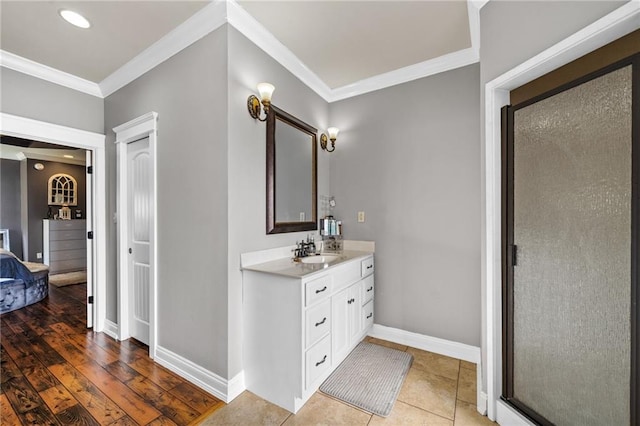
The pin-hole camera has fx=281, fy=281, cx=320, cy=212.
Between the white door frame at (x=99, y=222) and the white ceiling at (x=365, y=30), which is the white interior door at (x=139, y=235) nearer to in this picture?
the white door frame at (x=99, y=222)

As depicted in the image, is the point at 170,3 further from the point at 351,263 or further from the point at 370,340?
Result: the point at 370,340

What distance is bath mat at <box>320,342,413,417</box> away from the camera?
186 cm

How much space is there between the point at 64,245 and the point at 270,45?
20.9 ft

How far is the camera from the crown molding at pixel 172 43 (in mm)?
1931

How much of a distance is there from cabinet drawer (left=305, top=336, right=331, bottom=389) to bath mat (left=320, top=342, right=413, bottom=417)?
14 cm

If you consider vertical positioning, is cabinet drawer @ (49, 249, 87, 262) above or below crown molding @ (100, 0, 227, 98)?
below

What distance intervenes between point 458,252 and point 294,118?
1.91 meters

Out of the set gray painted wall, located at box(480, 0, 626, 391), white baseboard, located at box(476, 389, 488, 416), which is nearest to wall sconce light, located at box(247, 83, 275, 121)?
gray painted wall, located at box(480, 0, 626, 391)

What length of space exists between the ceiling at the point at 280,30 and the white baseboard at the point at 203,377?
99.1 inches

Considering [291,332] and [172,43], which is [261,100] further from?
[291,332]

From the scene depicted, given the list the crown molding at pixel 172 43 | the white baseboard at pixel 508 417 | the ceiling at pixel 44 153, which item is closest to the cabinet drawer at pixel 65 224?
the ceiling at pixel 44 153

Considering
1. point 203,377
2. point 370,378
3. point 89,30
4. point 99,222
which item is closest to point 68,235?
point 99,222

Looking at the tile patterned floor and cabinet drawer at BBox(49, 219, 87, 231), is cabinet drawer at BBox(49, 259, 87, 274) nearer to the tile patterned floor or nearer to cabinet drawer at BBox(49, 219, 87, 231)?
cabinet drawer at BBox(49, 219, 87, 231)

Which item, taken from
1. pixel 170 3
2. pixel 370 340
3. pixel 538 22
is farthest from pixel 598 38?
pixel 370 340
